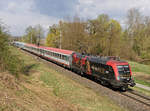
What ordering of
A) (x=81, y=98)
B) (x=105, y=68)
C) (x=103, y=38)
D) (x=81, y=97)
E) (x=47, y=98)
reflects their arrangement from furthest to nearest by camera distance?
1. (x=103, y=38)
2. (x=105, y=68)
3. (x=81, y=97)
4. (x=81, y=98)
5. (x=47, y=98)

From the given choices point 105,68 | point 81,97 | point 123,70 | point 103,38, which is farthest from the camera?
point 103,38

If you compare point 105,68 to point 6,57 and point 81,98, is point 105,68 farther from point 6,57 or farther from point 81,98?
point 6,57

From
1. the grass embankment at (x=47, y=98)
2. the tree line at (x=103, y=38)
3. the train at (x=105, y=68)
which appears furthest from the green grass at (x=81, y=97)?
the tree line at (x=103, y=38)

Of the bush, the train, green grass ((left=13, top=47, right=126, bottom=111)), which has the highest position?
the bush

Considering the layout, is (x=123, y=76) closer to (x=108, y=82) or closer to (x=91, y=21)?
(x=108, y=82)

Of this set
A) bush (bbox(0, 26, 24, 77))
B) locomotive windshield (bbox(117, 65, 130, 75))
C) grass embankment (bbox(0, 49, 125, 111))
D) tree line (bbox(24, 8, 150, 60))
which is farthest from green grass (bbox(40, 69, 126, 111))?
tree line (bbox(24, 8, 150, 60))

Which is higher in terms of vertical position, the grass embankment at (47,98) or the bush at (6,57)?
the bush at (6,57)

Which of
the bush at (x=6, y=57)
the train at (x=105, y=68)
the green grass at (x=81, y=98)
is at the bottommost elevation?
the green grass at (x=81, y=98)

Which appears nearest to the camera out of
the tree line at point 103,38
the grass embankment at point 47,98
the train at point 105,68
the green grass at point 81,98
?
the grass embankment at point 47,98

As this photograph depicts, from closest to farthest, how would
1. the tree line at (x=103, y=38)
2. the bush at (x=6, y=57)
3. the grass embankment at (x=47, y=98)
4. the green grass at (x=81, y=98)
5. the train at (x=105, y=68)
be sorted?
1. the grass embankment at (x=47, y=98)
2. the green grass at (x=81, y=98)
3. the bush at (x=6, y=57)
4. the train at (x=105, y=68)
5. the tree line at (x=103, y=38)

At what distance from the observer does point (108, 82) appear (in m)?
14.9

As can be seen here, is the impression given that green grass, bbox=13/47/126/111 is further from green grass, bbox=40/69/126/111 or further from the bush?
the bush

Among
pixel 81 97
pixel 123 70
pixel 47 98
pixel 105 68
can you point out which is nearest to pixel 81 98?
pixel 81 97

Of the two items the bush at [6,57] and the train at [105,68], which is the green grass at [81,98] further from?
the bush at [6,57]
